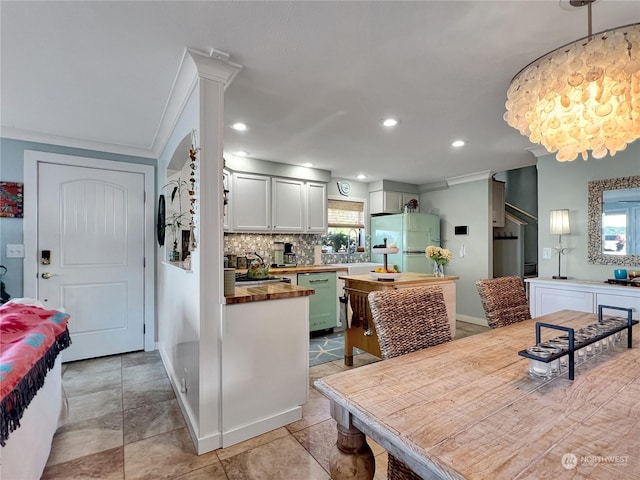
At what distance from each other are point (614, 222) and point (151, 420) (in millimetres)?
4397

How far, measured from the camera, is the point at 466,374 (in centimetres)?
115

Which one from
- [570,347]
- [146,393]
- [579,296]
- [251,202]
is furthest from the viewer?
[251,202]

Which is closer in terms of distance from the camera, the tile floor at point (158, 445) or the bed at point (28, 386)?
the bed at point (28, 386)

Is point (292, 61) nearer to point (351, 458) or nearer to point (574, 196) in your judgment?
point (351, 458)

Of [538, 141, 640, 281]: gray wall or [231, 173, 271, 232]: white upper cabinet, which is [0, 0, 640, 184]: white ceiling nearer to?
[538, 141, 640, 281]: gray wall

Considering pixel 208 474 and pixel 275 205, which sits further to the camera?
pixel 275 205

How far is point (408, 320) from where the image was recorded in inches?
59.2

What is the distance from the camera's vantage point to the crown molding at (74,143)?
9.46 ft

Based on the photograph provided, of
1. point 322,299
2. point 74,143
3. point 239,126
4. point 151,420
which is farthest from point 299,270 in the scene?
point 74,143

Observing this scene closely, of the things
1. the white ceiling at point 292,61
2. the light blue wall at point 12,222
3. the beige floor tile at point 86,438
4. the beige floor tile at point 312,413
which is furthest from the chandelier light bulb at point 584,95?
the light blue wall at point 12,222

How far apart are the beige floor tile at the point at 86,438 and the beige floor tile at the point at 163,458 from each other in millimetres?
169

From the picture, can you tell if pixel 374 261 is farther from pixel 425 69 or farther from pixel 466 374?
pixel 466 374

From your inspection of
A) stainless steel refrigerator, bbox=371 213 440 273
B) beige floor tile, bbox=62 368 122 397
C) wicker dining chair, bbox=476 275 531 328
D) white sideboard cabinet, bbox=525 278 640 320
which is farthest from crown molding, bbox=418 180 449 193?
beige floor tile, bbox=62 368 122 397

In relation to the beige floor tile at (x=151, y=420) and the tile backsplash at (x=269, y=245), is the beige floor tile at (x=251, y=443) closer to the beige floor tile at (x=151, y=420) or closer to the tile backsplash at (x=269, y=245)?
the beige floor tile at (x=151, y=420)
